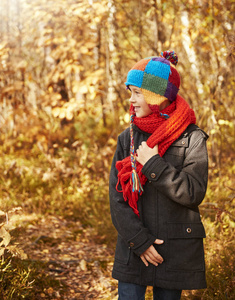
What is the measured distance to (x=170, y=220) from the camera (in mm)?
2018

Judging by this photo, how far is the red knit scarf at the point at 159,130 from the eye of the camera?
6.62ft

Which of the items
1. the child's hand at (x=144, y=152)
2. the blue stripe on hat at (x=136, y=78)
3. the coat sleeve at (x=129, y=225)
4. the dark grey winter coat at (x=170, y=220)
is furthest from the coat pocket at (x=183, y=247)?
the blue stripe on hat at (x=136, y=78)

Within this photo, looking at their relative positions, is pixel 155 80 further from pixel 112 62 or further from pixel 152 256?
pixel 112 62

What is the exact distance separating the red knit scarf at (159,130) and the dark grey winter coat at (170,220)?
0.05m

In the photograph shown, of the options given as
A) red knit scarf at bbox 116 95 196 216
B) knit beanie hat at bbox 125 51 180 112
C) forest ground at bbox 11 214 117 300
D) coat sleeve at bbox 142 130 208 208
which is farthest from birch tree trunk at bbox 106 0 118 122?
coat sleeve at bbox 142 130 208 208

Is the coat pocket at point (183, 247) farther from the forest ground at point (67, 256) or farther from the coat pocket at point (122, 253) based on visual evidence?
the forest ground at point (67, 256)

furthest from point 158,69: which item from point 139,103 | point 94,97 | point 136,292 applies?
point 94,97

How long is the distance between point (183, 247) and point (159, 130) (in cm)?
68

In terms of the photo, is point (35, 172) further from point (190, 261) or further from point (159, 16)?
point (190, 261)

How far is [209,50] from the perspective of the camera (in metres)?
5.96

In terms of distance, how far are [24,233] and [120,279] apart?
275cm

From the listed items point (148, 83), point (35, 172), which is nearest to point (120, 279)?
Answer: point (148, 83)

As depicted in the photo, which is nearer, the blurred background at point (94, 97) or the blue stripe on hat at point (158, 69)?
the blue stripe on hat at point (158, 69)

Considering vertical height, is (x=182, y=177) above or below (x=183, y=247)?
above
